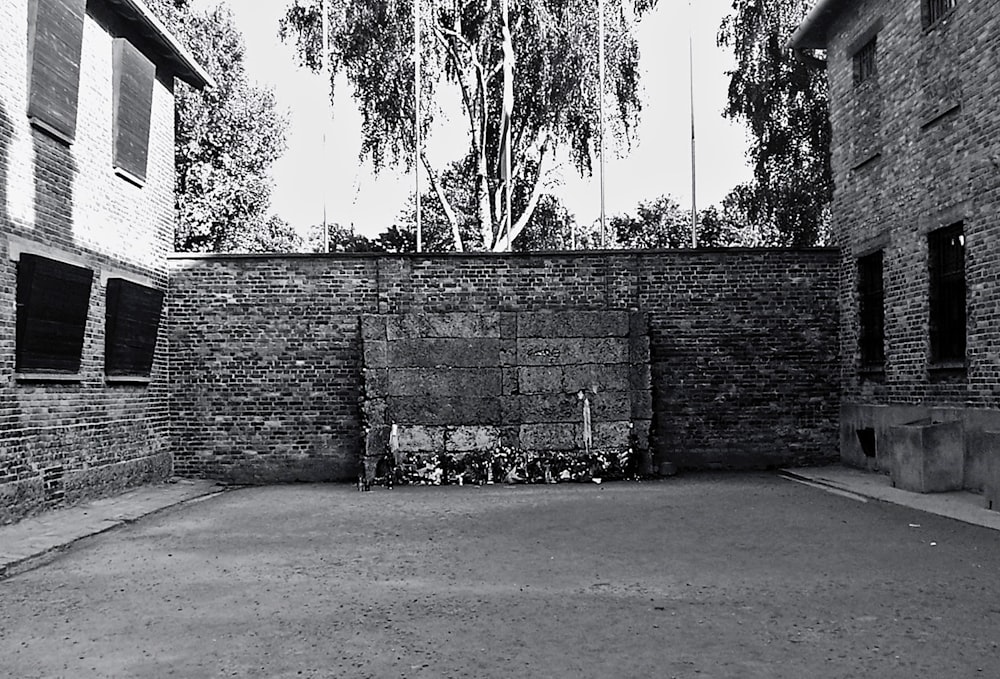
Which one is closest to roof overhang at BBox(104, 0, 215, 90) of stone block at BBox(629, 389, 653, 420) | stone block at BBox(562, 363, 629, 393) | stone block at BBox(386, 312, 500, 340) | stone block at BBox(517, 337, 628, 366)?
stone block at BBox(386, 312, 500, 340)

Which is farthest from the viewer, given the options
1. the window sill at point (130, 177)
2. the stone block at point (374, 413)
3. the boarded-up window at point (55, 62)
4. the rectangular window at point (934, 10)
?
the stone block at point (374, 413)

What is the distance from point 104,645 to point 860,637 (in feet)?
12.5

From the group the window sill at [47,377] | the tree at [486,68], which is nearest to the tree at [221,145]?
the tree at [486,68]

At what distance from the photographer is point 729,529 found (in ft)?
26.0

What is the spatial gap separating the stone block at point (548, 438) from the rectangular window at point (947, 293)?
15.1ft

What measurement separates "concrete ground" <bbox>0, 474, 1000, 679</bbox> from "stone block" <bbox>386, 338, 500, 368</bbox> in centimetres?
324

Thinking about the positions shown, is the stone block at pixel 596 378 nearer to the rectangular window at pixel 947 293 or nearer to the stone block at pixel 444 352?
the stone block at pixel 444 352

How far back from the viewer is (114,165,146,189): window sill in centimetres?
1120

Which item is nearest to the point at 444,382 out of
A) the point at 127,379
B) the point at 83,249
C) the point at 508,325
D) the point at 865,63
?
the point at 508,325

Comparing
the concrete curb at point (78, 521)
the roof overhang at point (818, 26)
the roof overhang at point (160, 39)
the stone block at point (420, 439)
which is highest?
the roof overhang at point (818, 26)

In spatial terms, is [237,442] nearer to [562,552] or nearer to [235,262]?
[235,262]

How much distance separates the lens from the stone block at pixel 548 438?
12227 mm

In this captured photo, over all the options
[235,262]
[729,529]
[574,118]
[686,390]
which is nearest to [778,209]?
[574,118]

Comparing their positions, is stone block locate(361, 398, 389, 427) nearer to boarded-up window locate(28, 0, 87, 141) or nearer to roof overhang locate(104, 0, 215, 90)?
boarded-up window locate(28, 0, 87, 141)
